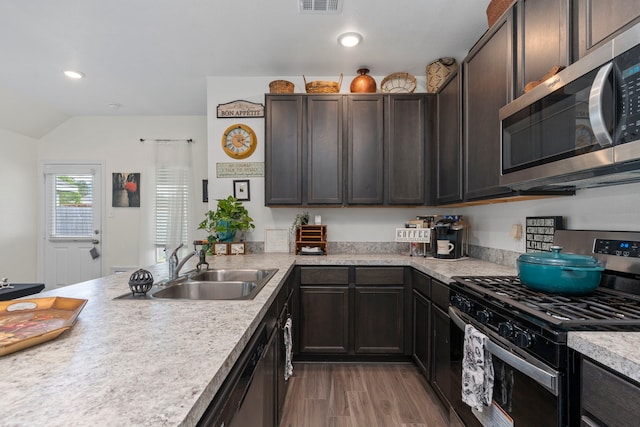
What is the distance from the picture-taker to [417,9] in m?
2.16

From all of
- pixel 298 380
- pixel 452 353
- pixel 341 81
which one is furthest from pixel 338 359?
pixel 341 81

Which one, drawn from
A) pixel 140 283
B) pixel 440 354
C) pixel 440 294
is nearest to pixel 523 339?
pixel 440 294

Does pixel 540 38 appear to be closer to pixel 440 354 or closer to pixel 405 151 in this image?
pixel 405 151

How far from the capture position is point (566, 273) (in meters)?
1.25

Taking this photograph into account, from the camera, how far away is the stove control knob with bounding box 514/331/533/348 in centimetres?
105

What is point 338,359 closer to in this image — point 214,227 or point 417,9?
point 214,227

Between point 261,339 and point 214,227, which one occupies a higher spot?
point 214,227

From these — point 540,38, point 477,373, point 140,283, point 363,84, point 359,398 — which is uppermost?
point 363,84

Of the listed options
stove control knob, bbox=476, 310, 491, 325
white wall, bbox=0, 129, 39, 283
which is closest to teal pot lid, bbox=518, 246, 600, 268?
stove control knob, bbox=476, 310, 491, 325

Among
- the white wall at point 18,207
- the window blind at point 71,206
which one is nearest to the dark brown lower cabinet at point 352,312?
the window blind at point 71,206

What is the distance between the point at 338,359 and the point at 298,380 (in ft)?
1.43

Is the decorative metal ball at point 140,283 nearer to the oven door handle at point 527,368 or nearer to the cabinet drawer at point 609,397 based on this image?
the oven door handle at point 527,368

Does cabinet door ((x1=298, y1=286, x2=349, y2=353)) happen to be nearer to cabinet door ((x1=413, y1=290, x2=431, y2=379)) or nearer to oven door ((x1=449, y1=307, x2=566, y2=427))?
cabinet door ((x1=413, y1=290, x2=431, y2=379))

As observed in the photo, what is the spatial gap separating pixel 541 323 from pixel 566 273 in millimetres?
382
